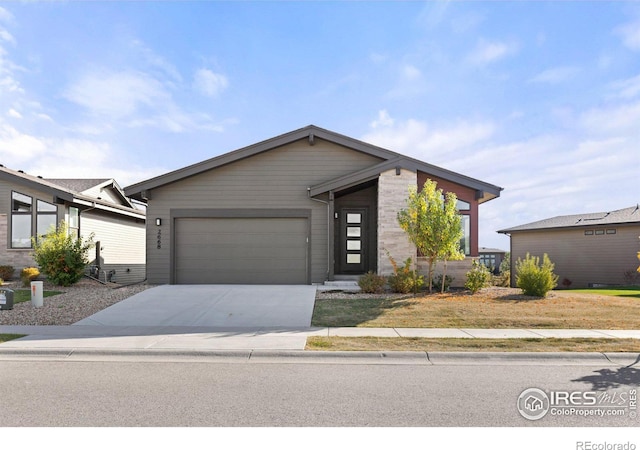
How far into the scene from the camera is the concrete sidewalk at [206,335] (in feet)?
25.7

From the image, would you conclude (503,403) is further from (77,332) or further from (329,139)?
(329,139)

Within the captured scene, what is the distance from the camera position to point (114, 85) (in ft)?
50.0

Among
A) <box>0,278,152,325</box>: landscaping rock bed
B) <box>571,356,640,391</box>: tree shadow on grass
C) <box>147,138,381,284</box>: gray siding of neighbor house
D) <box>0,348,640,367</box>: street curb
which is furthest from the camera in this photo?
<box>147,138,381,284</box>: gray siding of neighbor house

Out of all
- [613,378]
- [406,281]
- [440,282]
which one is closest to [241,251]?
[406,281]

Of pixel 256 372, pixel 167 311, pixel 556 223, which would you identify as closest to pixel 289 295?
pixel 167 311

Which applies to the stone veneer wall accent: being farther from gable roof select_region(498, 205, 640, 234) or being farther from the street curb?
gable roof select_region(498, 205, 640, 234)

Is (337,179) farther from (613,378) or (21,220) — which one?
(21,220)

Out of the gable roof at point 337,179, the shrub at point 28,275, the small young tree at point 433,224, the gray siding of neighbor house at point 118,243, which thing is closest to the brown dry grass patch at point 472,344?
the small young tree at point 433,224

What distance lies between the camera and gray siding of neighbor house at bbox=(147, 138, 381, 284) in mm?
16125

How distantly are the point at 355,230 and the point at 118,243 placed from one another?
13.5 meters

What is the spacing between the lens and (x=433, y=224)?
13.4 metres

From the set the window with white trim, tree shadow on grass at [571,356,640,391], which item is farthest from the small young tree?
the window with white trim

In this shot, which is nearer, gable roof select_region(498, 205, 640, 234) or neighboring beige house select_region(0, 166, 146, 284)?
neighboring beige house select_region(0, 166, 146, 284)

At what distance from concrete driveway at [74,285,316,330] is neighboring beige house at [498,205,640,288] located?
18.2 meters
